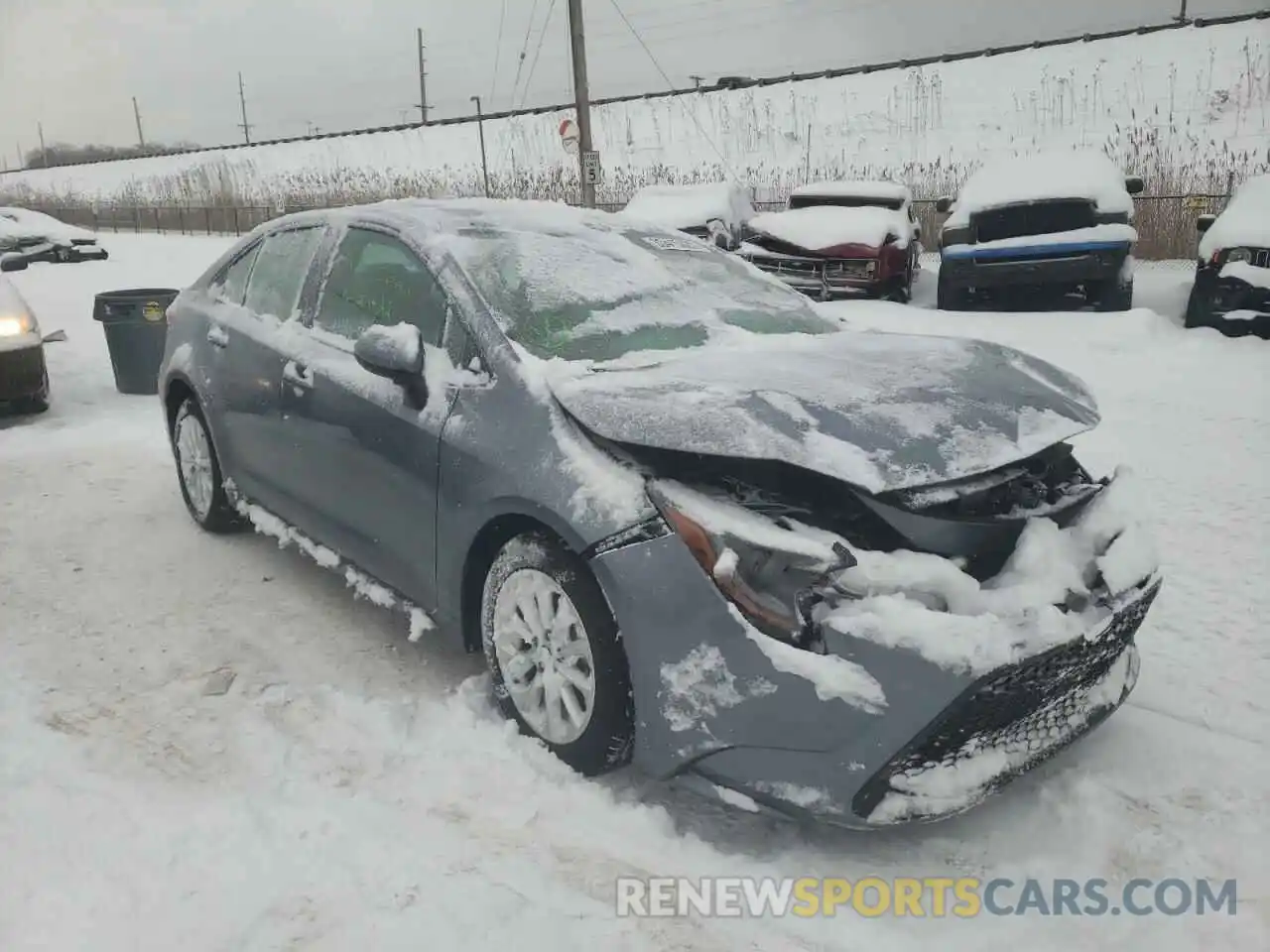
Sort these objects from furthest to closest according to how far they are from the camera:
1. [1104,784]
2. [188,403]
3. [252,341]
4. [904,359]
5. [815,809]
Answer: [188,403] < [252,341] < [904,359] < [1104,784] < [815,809]

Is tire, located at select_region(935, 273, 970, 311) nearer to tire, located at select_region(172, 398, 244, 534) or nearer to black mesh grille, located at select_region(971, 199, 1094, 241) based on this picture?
black mesh grille, located at select_region(971, 199, 1094, 241)

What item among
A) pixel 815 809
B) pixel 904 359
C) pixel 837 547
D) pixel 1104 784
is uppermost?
pixel 904 359

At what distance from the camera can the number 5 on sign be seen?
15508 mm

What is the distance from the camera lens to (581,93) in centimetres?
1619

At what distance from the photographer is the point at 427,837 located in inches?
95.0

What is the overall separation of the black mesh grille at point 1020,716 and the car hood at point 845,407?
0.49m

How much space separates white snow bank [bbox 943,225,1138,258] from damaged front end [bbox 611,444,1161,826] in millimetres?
7761

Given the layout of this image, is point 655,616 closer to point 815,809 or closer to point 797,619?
point 797,619

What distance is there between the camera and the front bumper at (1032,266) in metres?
9.17

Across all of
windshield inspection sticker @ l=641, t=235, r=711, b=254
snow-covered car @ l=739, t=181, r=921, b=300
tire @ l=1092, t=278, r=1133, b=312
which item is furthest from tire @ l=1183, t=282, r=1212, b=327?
windshield inspection sticker @ l=641, t=235, r=711, b=254

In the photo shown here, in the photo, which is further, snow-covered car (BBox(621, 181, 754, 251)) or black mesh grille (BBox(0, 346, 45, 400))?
snow-covered car (BBox(621, 181, 754, 251))

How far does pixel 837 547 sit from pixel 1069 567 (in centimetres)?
62

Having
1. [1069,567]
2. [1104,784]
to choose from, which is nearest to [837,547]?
[1069,567]

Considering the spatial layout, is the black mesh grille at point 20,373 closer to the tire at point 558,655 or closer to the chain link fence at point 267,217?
the tire at point 558,655
